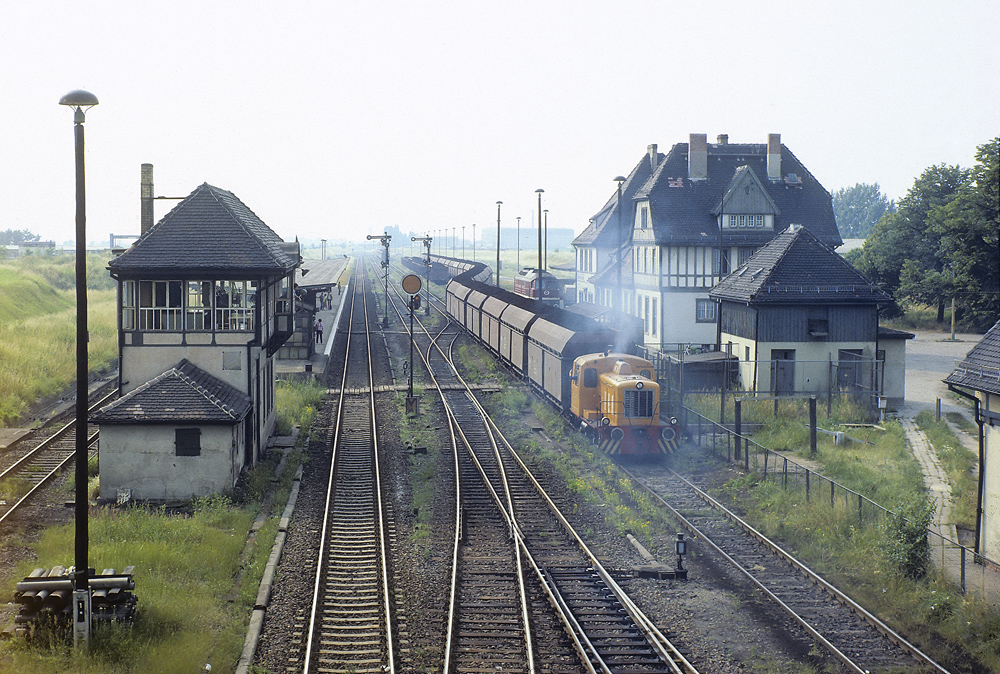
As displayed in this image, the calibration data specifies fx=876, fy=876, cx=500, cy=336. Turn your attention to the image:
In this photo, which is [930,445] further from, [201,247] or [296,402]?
[201,247]

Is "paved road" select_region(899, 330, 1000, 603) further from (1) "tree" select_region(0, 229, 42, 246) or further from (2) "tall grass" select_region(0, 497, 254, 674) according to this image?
(1) "tree" select_region(0, 229, 42, 246)

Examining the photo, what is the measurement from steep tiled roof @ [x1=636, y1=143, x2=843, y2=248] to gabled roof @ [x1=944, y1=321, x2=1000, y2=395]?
102 ft

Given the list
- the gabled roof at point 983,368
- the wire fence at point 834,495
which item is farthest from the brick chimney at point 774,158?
the gabled roof at point 983,368

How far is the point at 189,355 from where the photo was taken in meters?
24.4

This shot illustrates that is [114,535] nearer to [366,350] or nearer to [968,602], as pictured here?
[968,602]

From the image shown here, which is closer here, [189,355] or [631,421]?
[189,355]

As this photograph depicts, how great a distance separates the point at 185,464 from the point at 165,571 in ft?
19.1

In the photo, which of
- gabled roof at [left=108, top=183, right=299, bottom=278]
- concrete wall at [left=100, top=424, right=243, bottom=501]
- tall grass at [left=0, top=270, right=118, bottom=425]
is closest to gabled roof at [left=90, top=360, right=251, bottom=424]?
concrete wall at [left=100, top=424, right=243, bottom=501]

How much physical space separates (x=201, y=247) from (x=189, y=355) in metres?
3.03

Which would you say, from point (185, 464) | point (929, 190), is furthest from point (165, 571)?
point (929, 190)

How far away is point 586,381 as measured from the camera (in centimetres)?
2725

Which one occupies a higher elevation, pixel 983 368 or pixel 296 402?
pixel 983 368

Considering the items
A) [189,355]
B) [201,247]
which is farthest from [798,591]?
[201,247]

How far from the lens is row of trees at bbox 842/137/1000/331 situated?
47938 millimetres
